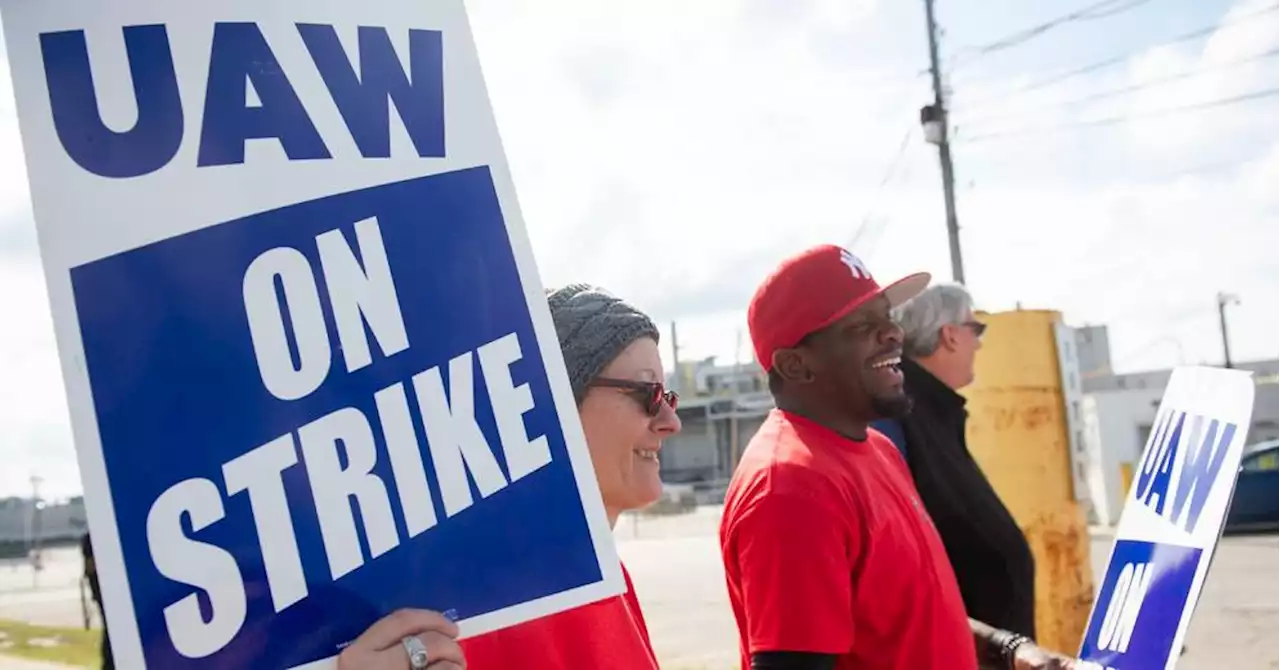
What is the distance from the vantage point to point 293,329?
125cm

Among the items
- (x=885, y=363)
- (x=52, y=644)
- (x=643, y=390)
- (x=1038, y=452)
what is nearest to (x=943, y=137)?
(x=1038, y=452)

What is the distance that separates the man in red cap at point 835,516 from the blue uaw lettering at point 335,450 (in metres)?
1.09

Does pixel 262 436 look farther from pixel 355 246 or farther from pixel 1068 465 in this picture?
pixel 1068 465

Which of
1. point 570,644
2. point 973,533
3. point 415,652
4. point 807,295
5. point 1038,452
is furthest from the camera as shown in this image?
point 1038,452

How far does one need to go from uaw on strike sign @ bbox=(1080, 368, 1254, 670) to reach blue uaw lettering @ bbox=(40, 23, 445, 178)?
1609mm

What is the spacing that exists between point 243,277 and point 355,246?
0.44 ft

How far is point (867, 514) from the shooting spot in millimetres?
2473

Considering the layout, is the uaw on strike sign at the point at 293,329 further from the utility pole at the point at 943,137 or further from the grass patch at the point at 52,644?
the utility pole at the point at 943,137

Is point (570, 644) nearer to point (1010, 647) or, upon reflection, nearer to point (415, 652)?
point (415, 652)

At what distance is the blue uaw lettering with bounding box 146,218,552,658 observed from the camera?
1160 millimetres

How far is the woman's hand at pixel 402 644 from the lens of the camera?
1214mm

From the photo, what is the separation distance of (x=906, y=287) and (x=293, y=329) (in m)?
2.12

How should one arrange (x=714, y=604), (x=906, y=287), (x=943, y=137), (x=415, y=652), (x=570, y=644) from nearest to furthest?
(x=415, y=652), (x=570, y=644), (x=906, y=287), (x=714, y=604), (x=943, y=137)

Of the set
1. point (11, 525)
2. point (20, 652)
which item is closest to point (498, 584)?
point (20, 652)
